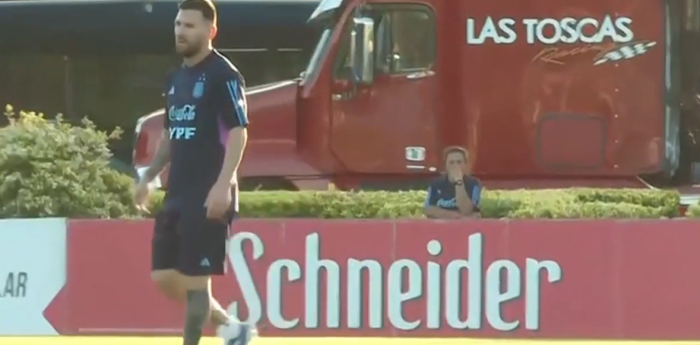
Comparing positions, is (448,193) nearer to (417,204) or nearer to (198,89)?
(417,204)

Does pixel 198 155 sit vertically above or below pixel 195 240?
above

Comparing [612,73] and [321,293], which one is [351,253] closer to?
[321,293]

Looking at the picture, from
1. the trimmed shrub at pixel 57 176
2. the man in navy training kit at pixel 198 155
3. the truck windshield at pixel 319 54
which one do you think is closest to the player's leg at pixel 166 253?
the man in navy training kit at pixel 198 155

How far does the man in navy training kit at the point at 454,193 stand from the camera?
11875mm

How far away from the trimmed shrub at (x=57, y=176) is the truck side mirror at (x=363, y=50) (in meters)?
2.33

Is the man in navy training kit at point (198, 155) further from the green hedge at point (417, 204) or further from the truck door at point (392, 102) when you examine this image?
the truck door at point (392, 102)

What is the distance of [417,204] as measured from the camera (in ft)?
40.9

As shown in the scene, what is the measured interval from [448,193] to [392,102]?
1.92 m

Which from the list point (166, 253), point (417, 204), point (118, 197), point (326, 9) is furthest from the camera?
point (326, 9)

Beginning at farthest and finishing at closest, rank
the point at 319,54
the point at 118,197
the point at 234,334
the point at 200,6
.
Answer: the point at 319,54
the point at 118,197
the point at 234,334
the point at 200,6

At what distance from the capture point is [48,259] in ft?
Result: 35.6

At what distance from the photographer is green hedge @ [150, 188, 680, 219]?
12.1 metres

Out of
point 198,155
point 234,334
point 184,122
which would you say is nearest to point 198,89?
point 184,122

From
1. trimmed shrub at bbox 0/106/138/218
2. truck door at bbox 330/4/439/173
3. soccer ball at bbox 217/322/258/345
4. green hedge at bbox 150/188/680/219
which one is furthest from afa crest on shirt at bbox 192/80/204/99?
truck door at bbox 330/4/439/173
